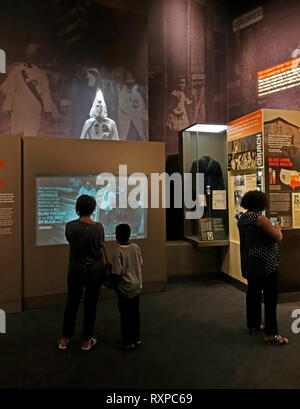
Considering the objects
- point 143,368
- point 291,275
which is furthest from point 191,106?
point 143,368

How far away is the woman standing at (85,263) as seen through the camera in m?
2.92

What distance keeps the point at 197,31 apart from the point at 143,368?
20.4ft

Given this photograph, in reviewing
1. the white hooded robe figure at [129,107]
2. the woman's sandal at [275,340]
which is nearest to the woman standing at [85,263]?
the woman's sandal at [275,340]

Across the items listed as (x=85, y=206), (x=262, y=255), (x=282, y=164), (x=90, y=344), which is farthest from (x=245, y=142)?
(x=90, y=344)

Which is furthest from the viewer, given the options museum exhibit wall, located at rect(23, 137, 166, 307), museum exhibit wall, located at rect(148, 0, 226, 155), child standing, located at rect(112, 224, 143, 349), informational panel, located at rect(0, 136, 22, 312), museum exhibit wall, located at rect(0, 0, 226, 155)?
museum exhibit wall, located at rect(148, 0, 226, 155)

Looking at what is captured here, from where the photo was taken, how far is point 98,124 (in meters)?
5.85

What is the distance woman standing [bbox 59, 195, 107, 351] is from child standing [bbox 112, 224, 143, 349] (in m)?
0.17

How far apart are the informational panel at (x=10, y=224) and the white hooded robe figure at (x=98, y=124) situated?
6.21 ft

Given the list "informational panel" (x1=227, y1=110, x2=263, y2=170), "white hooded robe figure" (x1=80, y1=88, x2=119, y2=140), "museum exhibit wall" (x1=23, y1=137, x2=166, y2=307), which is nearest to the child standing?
"museum exhibit wall" (x1=23, y1=137, x2=166, y2=307)

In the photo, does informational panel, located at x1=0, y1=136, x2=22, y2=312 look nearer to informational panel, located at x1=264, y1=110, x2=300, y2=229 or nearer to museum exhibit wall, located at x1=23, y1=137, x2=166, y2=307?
museum exhibit wall, located at x1=23, y1=137, x2=166, y2=307

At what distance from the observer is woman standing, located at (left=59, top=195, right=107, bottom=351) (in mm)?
2920

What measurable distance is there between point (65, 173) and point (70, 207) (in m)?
0.45

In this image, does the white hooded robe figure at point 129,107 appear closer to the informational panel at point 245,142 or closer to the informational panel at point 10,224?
the informational panel at point 245,142
